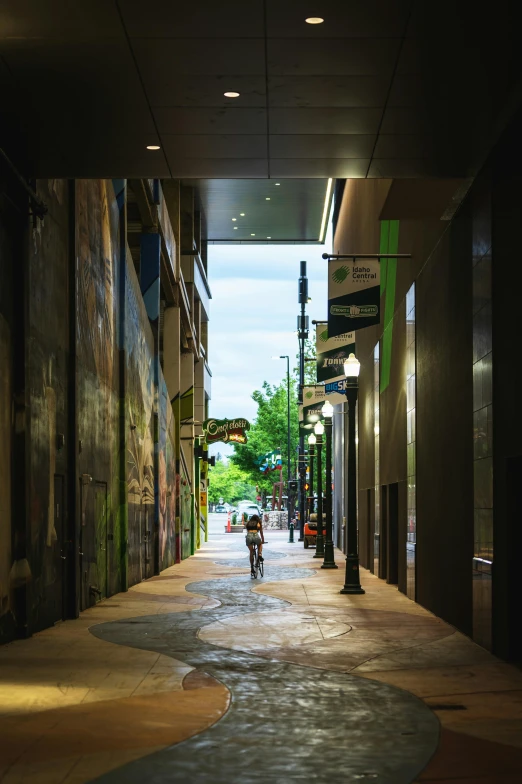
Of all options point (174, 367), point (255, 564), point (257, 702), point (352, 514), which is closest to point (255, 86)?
point (257, 702)

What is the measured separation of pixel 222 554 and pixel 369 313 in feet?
79.2

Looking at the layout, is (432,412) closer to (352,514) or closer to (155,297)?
(352,514)

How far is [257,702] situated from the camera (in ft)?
33.6

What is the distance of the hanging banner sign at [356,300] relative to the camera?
2295 centimetres

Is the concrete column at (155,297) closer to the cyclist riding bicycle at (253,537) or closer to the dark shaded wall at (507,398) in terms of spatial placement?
the cyclist riding bicycle at (253,537)

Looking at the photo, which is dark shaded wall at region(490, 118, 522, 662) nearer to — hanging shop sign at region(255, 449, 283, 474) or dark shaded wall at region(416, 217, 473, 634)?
dark shaded wall at region(416, 217, 473, 634)

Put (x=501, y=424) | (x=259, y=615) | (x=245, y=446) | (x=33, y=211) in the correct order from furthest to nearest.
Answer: (x=245, y=446) < (x=259, y=615) < (x=33, y=211) < (x=501, y=424)

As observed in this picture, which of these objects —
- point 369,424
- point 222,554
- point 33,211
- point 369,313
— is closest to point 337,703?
point 33,211

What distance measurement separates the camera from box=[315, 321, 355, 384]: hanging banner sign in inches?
1192

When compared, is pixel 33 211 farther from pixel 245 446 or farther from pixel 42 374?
pixel 245 446

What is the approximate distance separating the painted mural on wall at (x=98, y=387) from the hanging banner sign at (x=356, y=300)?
4996 millimetres

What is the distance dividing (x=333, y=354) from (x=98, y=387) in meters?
10.8

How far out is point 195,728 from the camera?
356 inches

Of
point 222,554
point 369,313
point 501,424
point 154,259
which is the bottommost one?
point 222,554
